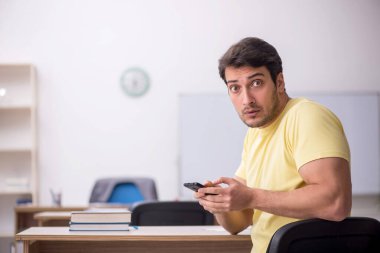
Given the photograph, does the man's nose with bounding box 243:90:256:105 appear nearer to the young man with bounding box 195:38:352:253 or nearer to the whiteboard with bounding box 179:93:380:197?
the young man with bounding box 195:38:352:253

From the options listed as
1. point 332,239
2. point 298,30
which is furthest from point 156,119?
point 332,239

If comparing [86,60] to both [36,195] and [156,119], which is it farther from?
[36,195]

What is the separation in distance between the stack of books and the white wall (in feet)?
13.9

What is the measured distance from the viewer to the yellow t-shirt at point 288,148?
1.68 m

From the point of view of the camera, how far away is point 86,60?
21.8ft

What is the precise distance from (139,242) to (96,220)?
12.8 inches

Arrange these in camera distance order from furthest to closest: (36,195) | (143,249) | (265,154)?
(36,195) → (143,249) → (265,154)

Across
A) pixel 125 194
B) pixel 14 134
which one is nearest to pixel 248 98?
pixel 125 194

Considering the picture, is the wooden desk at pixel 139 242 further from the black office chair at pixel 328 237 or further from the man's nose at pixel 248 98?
the black office chair at pixel 328 237

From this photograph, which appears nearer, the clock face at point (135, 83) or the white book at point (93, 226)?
the white book at point (93, 226)

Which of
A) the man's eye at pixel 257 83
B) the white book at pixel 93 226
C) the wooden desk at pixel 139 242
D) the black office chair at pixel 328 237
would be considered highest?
the man's eye at pixel 257 83

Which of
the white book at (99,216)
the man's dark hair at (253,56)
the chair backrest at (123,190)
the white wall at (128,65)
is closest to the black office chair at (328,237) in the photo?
the man's dark hair at (253,56)

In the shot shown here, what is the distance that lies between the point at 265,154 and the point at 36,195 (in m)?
4.89

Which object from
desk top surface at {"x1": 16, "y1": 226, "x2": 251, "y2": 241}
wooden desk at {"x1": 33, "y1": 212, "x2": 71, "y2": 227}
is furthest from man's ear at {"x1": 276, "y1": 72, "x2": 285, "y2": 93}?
wooden desk at {"x1": 33, "y1": 212, "x2": 71, "y2": 227}
